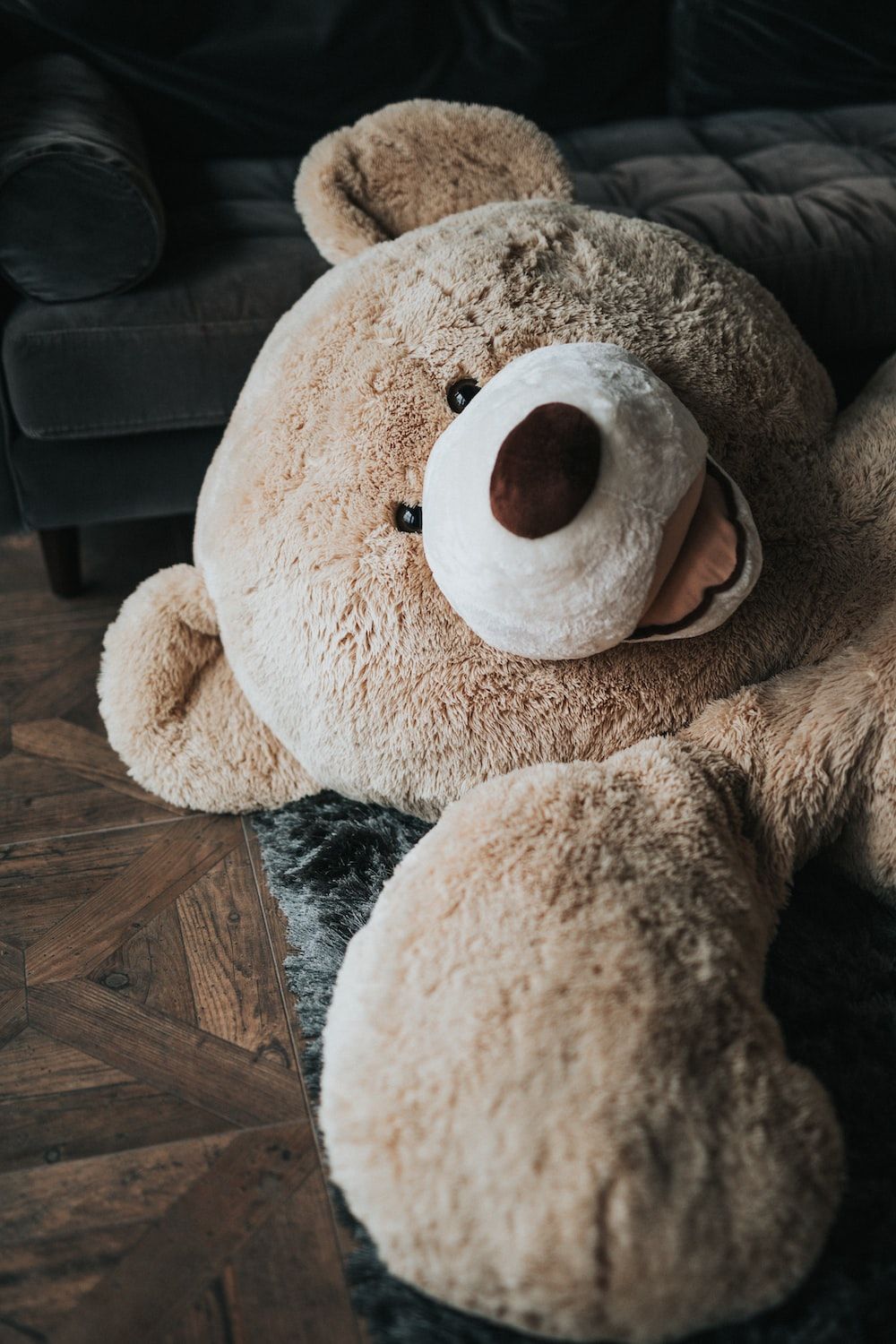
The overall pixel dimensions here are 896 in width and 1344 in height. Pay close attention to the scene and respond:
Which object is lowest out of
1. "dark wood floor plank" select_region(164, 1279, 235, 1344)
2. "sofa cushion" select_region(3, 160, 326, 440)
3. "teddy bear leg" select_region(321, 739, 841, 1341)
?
"dark wood floor plank" select_region(164, 1279, 235, 1344)

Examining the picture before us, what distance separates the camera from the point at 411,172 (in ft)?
3.82

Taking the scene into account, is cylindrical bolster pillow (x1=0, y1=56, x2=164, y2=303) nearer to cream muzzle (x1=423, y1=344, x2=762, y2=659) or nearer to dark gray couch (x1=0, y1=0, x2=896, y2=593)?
dark gray couch (x1=0, y1=0, x2=896, y2=593)

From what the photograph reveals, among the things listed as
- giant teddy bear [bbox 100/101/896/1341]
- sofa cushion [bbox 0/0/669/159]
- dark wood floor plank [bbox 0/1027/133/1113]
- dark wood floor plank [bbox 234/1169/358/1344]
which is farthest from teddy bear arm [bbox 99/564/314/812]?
sofa cushion [bbox 0/0/669/159]

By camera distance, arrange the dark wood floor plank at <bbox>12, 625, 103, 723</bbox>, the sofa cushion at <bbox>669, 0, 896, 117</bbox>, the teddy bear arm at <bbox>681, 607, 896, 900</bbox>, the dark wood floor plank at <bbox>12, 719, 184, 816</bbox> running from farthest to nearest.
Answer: the sofa cushion at <bbox>669, 0, 896, 117</bbox>, the dark wood floor plank at <bbox>12, 625, 103, 723</bbox>, the dark wood floor plank at <bbox>12, 719, 184, 816</bbox>, the teddy bear arm at <bbox>681, 607, 896, 900</bbox>

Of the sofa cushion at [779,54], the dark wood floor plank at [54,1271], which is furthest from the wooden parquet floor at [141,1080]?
the sofa cushion at [779,54]

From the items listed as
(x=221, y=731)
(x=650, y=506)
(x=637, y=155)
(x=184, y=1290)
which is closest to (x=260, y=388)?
(x=221, y=731)

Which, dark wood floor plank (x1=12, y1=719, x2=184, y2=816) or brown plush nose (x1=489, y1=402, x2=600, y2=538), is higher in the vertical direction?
brown plush nose (x1=489, y1=402, x2=600, y2=538)

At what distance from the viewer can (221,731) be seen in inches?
43.5

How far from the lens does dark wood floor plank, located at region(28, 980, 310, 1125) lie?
90 cm

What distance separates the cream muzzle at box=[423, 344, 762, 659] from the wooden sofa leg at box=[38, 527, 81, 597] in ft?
2.53

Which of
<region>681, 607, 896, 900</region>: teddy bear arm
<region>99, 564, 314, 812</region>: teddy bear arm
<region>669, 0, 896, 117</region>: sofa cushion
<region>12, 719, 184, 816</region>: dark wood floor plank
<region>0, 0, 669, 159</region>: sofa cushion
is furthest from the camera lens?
<region>669, 0, 896, 117</region>: sofa cushion

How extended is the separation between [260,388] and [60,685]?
1.71 ft

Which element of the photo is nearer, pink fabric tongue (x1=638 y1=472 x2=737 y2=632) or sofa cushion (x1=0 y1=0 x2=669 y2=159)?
pink fabric tongue (x1=638 y1=472 x2=737 y2=632)

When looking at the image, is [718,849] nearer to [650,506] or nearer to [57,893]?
[650,506]
